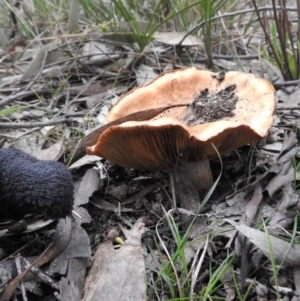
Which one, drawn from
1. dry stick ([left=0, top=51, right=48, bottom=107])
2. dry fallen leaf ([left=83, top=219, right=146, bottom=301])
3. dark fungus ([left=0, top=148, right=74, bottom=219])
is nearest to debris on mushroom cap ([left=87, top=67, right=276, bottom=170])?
dark fungus ([left=0, top=148, right=74, bottom=219])

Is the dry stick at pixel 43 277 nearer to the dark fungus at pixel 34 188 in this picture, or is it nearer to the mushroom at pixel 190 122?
the dark fungus at pixel 34 188

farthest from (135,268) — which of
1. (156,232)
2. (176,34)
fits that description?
(176,34)

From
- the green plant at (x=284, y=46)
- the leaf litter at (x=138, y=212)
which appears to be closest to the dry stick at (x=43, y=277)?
Answer: the leaf litter at (x=138, y=212)

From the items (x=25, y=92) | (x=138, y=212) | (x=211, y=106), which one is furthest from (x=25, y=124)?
(x=211, y=106)

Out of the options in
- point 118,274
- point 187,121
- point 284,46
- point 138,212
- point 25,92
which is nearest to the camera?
point 118,274

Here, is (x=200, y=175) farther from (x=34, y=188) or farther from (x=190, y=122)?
(x=34, y=188)

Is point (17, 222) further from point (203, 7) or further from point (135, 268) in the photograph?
point (203, 7)

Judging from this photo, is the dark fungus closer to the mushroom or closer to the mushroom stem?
the mushroom
